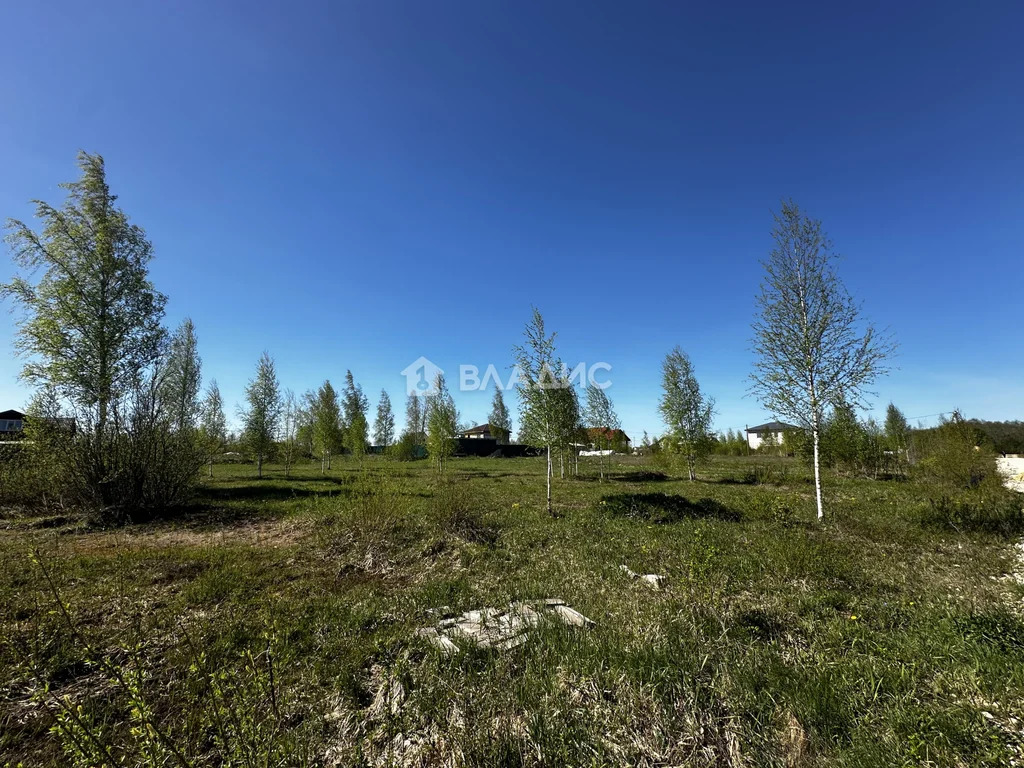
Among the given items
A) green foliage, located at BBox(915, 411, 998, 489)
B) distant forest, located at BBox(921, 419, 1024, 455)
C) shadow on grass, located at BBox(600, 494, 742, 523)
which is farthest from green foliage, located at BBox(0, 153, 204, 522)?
distant forest, located at BBox(921, 419, 1024, 455)

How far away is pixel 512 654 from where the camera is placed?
3.87m

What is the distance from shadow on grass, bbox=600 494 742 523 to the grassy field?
2.00 meters

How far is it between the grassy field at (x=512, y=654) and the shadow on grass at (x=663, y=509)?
6.56 ft

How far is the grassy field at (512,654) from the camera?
270 cm

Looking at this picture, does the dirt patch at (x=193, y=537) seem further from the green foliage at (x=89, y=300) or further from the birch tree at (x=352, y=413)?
the birch tree at (x=352, y=413)

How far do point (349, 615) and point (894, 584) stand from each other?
7673 mm

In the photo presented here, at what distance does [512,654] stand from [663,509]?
8555 mm

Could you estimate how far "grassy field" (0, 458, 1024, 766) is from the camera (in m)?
2.70

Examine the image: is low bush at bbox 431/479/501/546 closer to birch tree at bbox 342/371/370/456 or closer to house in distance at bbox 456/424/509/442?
birch tree at bbox 342/371/370/456

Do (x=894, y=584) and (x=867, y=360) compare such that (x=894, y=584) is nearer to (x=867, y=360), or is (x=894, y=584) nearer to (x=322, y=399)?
(x=867, y=360)

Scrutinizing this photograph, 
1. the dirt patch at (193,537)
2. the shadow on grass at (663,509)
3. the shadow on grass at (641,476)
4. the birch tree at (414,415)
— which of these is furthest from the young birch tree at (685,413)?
the birch tree at (414,415)

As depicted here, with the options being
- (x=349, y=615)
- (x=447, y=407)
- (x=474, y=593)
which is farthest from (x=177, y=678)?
(x=447, y=407)

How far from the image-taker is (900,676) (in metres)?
3.22

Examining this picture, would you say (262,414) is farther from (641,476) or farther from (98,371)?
(641,476)
